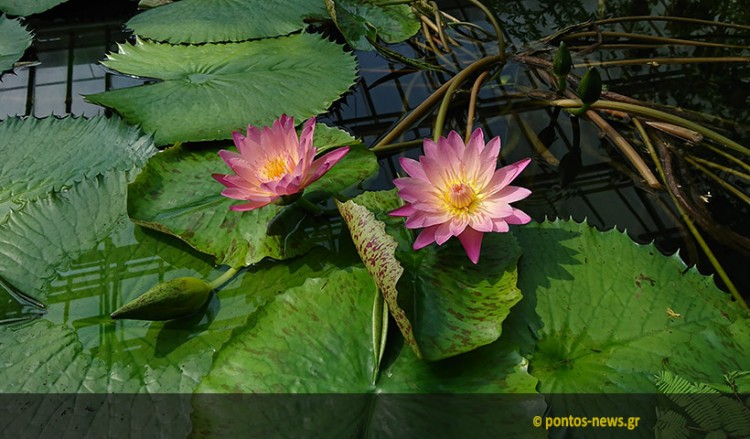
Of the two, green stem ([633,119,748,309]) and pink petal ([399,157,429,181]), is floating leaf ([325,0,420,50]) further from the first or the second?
pink petal ([399,157,429,181])

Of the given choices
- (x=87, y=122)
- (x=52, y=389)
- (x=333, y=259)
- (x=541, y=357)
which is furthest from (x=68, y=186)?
(x=541, y=357)

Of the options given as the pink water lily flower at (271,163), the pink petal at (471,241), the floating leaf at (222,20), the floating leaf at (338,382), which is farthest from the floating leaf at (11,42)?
the pink petal at (471,241)

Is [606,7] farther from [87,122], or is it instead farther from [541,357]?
[87,122]

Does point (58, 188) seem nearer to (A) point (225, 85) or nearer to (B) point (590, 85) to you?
(A) point (225, 85)

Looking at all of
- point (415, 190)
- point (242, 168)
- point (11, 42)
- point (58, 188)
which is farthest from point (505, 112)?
point (11, 42)

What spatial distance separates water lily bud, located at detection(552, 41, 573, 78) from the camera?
1849 mm

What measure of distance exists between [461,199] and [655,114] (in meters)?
0.98

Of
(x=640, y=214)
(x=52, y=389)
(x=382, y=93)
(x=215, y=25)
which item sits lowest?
(x=52, y=389)

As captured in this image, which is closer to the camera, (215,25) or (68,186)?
(68,186)

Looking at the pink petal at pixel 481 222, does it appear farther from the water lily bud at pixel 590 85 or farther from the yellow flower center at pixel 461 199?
the water lily bud at pixel 590 85

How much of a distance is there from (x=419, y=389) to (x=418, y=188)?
46 cm

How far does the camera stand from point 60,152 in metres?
1.80

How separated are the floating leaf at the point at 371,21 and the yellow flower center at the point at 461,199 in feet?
4.52

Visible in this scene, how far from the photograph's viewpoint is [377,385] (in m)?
1.15
